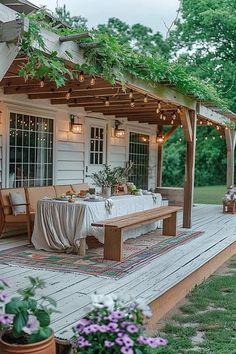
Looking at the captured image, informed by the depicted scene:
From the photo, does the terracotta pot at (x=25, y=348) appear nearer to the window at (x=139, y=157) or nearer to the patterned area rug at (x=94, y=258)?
the patterned area rug at (x=94, y=258)

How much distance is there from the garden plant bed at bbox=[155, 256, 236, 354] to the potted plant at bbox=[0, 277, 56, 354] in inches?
50.0

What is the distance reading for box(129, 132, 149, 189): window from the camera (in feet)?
38.9

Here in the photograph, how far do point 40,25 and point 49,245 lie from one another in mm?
3032

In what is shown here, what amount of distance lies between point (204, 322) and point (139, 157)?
856 centimetres

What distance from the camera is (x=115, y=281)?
4422 mm

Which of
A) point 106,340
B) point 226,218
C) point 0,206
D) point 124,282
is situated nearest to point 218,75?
point 226,218

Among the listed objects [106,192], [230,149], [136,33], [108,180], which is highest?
[136,33]

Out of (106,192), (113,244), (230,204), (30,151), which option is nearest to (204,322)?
(113,244)

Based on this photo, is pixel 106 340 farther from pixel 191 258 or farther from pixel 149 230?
pixel 149 230

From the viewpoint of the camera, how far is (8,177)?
7.27 m

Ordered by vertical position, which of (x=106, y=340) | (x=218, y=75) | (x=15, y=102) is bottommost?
(x=106, y=340)

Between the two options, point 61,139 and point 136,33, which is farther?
point 136,33

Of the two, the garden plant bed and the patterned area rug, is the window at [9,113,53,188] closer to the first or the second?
the patterned area rug

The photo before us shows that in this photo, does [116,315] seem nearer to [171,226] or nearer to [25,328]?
[25,328]
